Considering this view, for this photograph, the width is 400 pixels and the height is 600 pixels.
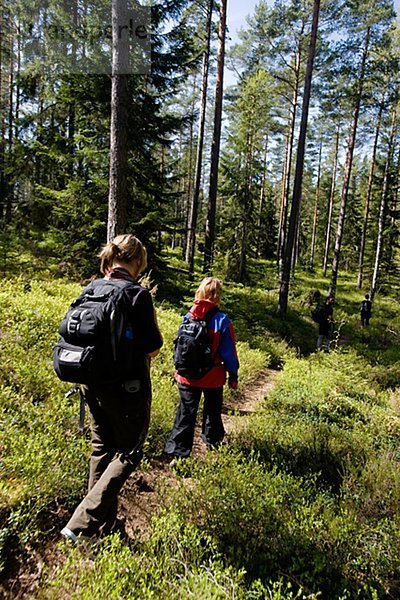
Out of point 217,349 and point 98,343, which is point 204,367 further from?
point 98,343

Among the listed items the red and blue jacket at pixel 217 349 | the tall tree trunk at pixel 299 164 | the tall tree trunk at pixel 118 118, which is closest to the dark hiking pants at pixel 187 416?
the red and blue jacket at pixel 217 349

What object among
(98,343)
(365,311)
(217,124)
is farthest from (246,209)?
(98,343)

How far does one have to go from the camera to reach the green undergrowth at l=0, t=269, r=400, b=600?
2.21 m

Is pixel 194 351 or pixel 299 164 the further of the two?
pixel 299 164

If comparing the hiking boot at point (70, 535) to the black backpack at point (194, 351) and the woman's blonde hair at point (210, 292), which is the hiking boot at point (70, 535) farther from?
the woman's blonde hair at point (210, 292)

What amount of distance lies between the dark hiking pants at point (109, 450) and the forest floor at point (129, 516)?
26cm

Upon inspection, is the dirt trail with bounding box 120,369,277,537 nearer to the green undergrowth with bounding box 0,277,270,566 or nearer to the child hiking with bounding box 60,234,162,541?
the green undergrowth with bounding box 0,277,270,566

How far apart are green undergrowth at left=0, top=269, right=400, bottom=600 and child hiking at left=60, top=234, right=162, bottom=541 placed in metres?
0.25

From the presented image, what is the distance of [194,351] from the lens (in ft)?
12.0

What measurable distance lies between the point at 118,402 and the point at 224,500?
53.7 inches

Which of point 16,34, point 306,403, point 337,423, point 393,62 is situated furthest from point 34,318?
point 16,34

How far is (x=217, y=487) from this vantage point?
306cm

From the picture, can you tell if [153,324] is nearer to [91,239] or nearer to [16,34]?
[91,239]

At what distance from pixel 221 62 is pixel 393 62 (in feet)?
31.5
